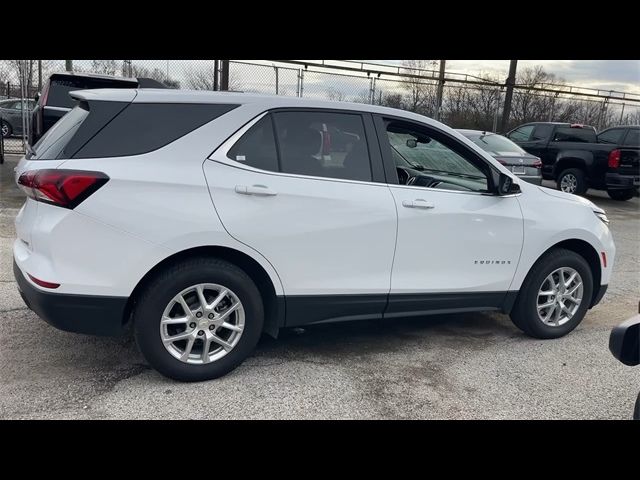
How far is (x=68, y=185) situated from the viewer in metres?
3.08

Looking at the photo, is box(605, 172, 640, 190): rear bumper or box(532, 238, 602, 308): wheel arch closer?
box(532, 238, 602, 308): wheel arch

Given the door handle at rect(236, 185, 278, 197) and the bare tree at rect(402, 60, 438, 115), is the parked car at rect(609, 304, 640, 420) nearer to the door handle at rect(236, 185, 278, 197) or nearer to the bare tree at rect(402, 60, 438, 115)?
the door handle at rect(236, 185, 278, 197)

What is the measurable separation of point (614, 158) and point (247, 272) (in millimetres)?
12193

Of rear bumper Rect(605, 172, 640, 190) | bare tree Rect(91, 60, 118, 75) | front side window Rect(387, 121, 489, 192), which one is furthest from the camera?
rear bumper Rect(605, 172, 640, 190)

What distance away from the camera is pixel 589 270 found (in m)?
4.62

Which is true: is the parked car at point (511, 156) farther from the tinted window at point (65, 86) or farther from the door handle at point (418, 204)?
the door handle at point (418, 204)

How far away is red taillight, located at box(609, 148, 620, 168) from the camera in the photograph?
13.0 m

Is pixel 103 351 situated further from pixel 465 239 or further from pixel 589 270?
pixel 589 270

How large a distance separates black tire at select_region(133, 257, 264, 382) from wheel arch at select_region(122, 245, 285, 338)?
4cm

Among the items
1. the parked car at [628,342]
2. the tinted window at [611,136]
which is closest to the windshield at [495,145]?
the tinted window at [611,136]

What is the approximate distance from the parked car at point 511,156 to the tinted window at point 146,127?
28.6 ft

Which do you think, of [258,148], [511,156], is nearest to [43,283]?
[258,148]

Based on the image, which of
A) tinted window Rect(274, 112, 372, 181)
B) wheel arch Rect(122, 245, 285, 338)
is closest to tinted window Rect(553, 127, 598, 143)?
tinted window Rect(274, 112, 372, 181)

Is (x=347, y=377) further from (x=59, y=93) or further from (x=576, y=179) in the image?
(x=576, y=179)
